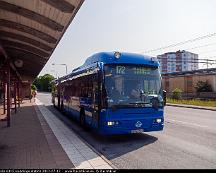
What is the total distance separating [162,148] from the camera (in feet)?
30.2

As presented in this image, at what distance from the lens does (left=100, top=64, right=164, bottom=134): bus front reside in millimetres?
10023

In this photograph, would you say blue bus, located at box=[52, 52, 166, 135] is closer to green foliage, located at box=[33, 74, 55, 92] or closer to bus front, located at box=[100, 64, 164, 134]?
bus front, located at box=[100, 64, 164, 134]

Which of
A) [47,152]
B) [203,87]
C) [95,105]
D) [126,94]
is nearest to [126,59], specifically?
[126,94]

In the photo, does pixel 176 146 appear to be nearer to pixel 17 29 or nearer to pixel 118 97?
pixel 118 97

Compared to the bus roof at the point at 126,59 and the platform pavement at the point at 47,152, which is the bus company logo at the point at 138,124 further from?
the bus roof at the point at 126,59

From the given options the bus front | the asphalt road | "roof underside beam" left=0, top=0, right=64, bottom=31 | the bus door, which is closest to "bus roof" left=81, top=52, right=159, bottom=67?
the bus front

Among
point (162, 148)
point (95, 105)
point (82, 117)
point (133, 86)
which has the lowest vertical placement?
point (162, 148)

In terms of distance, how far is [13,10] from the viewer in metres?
9.84

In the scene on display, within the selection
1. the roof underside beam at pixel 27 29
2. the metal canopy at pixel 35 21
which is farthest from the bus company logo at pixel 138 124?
the roof underside beam at pixel 27 29

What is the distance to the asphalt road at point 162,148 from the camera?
7332 mm

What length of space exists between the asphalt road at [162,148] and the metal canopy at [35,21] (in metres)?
4.35

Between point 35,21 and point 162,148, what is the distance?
20.3 feet

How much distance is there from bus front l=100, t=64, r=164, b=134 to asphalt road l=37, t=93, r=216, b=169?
61 cm

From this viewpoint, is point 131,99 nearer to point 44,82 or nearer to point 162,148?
point 162,148
